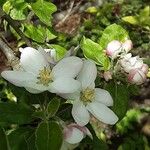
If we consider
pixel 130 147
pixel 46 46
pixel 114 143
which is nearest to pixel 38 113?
pixel 46 46

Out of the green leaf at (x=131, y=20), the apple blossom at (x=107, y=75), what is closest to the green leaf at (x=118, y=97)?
the apple blossom at (x=107, y=75)

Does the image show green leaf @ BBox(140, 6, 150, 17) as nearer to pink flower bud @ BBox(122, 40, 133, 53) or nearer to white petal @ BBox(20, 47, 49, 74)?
pink flower bud @ BBox(122, 40, 133, 53)

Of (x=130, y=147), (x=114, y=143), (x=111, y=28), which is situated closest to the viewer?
(x=111, y=28)

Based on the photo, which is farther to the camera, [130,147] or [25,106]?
[130,147]

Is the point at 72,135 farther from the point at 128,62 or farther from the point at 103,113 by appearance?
the point at 128,62

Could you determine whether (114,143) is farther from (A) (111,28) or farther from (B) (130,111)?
(A) (111,28)

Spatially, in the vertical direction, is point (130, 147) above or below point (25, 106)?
below

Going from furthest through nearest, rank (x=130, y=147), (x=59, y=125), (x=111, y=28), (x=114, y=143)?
(x=114, y=143), (x=130, y=147), (x=111, y=28), (x=59, y=125)
